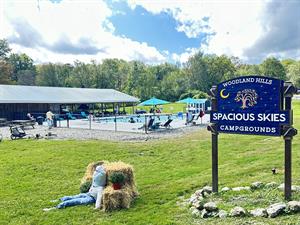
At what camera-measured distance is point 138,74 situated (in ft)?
204

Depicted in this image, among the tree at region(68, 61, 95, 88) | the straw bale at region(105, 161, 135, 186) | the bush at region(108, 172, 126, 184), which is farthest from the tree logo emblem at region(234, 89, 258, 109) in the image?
the tree at region(68, 61, 95, 88)

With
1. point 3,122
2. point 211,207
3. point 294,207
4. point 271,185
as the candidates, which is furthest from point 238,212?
point 3,122

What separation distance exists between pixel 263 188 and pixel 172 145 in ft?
23.0

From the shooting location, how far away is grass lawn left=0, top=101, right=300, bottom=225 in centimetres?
529

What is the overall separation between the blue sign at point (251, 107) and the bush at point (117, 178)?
2107 millimetres

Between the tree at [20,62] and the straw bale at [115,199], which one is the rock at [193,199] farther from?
the tree at [20,62]

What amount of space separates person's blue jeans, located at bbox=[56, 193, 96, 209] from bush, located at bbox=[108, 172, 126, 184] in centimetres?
67

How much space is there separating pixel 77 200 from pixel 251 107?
12.1ft

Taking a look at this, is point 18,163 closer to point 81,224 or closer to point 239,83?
point 81,224

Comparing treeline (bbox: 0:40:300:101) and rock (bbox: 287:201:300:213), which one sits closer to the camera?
rock (bbox: 287:201:300:213)

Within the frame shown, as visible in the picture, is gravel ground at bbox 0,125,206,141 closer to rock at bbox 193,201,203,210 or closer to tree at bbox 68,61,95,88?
rock at bbox 193,201,203,210

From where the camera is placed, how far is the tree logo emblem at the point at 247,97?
5.83 metres

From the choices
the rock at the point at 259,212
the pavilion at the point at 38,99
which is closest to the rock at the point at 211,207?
the rock at the point at 259,212

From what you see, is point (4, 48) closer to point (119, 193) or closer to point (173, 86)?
point (173, 86)
